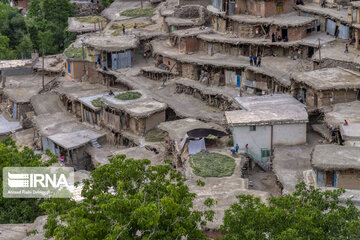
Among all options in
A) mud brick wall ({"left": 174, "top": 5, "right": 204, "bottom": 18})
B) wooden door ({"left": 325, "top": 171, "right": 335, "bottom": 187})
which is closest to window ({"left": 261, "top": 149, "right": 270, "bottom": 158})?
wooden door ({"left": 325, "top": 171, "right": 335, "bottom": 187})

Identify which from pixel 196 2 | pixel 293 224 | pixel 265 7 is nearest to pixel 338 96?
pixel 265 7

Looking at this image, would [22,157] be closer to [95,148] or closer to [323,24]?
[95,148]

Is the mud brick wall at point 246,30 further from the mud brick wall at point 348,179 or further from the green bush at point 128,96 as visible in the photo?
the mud brick wall at point 348,179

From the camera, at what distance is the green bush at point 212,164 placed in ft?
123

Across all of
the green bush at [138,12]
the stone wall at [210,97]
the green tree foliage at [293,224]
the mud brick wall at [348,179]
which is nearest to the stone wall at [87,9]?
the green bush at [138,12]

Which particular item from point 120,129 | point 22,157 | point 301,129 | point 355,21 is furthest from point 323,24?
point 22,157

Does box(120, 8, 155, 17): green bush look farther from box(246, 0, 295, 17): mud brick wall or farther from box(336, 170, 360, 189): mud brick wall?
box(336, 170, 360, 189): mud brick wall

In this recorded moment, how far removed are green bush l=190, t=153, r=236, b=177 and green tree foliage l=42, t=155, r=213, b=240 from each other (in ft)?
38.3

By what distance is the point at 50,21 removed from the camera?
80.5 m

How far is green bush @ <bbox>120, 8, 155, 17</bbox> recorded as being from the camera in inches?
2921

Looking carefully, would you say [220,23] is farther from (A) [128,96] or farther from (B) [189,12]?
(A) [128,96]

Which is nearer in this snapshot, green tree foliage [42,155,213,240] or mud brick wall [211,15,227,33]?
green tree foliage [42,155,213,240]

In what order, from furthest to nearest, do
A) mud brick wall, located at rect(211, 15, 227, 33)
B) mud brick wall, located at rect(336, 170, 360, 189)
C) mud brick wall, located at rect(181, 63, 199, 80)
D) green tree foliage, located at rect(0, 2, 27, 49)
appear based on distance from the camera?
green tree foliage, located at rect(0, 2, 27, 49), mud brick wall, located at rect(211, 15, 227, 33), mud brick wall, located at rect(181, 63, 199, 80), mud brick wall, located at rect(336, 170, 360, 189)

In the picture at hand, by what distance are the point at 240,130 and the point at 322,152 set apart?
740 centimetres
